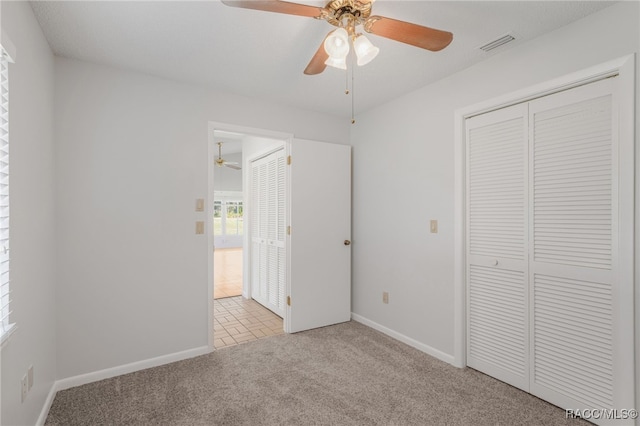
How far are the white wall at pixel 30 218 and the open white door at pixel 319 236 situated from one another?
1914mm

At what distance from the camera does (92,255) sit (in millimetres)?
2340

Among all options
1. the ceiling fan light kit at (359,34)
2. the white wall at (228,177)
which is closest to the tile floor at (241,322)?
the ceiling fan light kit at (359,34)

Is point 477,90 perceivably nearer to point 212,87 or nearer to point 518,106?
point 518,106

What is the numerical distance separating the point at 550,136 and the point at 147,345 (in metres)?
3.33

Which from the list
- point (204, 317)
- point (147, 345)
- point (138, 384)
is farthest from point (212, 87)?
point (138, 384)

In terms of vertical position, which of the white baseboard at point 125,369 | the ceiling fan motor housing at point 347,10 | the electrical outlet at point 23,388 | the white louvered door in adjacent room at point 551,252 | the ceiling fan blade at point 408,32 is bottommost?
Result: the white baseboard at point 125,369

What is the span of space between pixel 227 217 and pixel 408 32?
9649 millimetres

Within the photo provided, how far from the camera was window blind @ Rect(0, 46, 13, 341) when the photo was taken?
1.35m

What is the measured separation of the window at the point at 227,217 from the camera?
1019 cm

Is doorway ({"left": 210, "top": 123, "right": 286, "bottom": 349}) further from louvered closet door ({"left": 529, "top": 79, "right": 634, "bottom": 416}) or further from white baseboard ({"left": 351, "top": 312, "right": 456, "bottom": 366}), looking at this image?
louvered closet door ({"left": 529, "top": 79, "right": 634, "bottom": 416})

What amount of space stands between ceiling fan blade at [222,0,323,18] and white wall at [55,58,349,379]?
5.30 ft

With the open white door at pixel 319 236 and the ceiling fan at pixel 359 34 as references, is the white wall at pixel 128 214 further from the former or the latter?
the ceiling fan at pixel 359 34

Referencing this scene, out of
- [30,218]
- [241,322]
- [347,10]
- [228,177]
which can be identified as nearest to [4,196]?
[30,218]

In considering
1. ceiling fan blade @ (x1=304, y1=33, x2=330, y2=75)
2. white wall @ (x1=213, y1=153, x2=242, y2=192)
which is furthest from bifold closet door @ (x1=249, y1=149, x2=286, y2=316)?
white wall @ (x1=213, y1=153, x2=242, y2=192)
